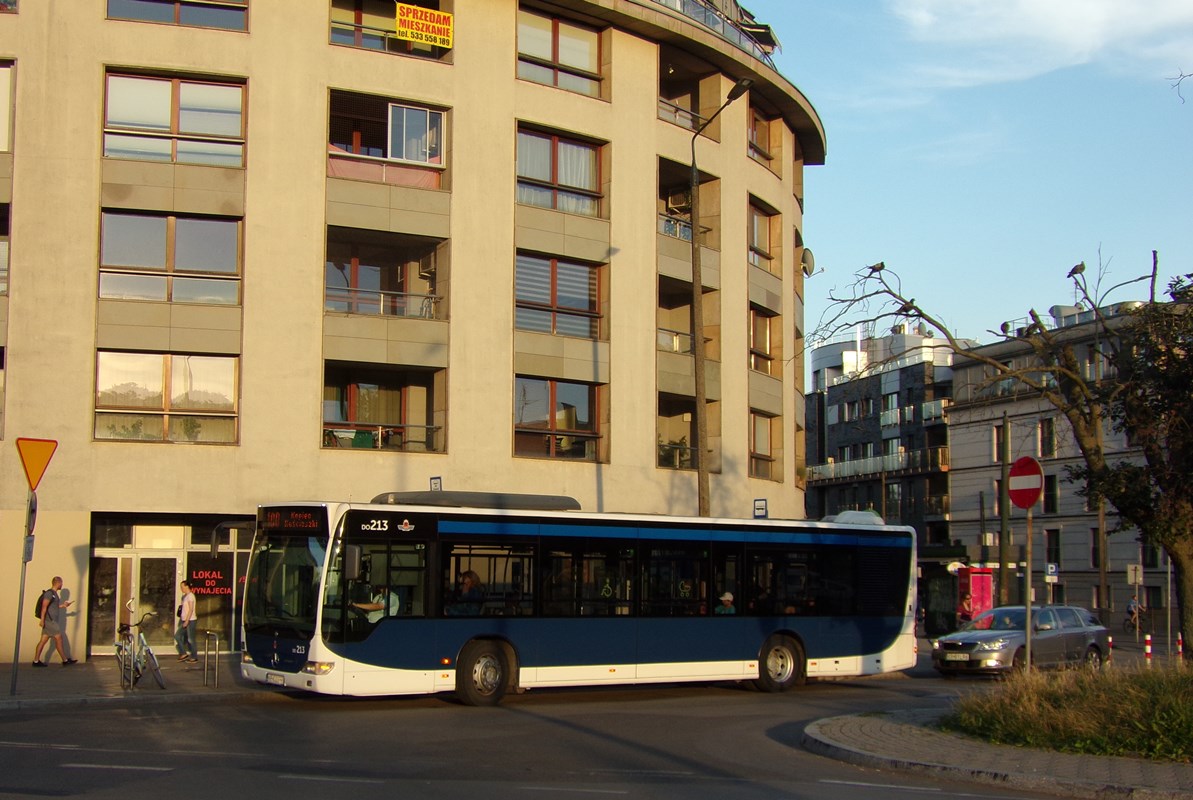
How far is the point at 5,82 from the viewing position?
1021 inches

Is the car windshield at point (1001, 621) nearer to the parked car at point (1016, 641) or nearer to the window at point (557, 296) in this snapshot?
the parked car at point (1016, 641)

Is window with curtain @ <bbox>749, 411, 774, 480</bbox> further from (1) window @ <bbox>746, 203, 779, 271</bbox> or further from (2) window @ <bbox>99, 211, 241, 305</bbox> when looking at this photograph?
(2) window @ <bbox>99, 211, 241, 305</bbox>

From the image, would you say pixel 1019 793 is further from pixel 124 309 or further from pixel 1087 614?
pixel 124 309

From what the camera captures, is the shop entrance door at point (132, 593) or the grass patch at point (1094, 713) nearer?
the grass patch at point (1094, 713)

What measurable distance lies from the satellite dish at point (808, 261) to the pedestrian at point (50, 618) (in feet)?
78.9

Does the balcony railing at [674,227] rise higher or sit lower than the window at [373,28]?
lower

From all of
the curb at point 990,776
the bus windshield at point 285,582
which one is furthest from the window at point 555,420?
the curb at point 990,776

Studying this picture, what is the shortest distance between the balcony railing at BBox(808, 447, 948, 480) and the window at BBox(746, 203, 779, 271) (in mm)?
47344

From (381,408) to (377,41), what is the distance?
8118mm

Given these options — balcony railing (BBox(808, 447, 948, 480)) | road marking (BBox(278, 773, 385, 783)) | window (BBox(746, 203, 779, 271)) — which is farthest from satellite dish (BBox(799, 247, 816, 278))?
balcony railing (BBox(808, 447, 948, 480))

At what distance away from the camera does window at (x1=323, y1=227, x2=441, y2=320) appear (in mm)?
28141

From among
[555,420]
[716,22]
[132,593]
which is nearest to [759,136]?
[716,22]

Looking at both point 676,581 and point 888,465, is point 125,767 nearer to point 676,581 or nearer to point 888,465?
point 676,581

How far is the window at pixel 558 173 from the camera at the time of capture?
1174 inches
